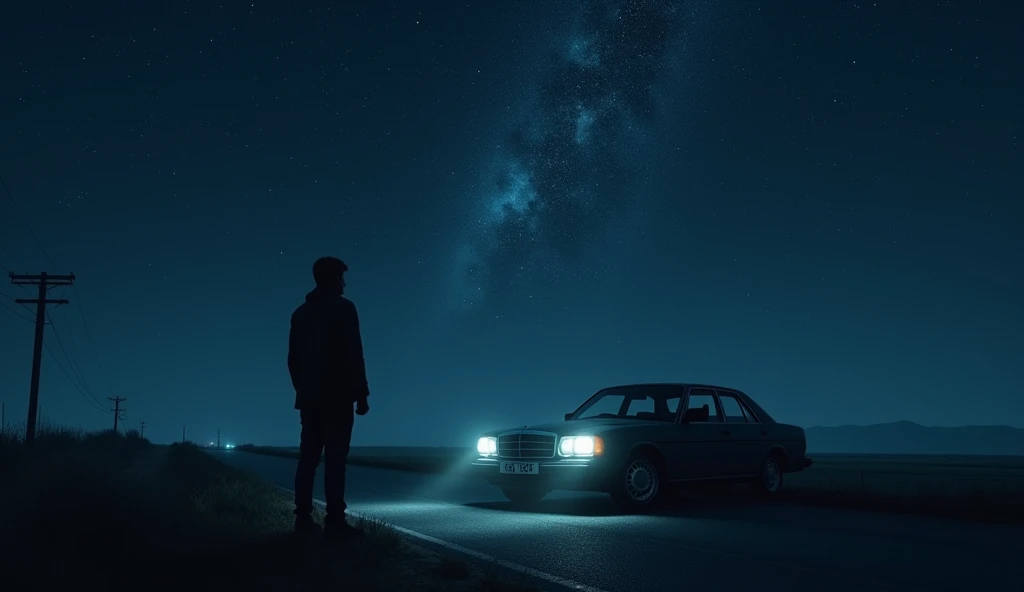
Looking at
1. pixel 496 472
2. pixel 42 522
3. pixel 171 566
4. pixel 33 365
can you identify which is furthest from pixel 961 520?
pixel 33 365

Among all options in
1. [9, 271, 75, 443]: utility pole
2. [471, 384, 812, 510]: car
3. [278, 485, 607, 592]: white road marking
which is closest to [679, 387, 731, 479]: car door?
[471, 384, 812, 510]: car

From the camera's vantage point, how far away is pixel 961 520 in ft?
36.0

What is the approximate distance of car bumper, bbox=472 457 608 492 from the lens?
35.1 ft

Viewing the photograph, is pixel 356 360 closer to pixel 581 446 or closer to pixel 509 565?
pixel 509 565

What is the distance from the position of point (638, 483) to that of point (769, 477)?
3183 millimetres

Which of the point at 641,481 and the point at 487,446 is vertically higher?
the point at 487,446

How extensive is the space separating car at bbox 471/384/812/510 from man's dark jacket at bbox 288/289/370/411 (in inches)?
167

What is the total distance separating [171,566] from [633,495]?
6535mm

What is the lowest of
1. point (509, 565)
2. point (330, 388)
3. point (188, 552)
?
point (509, 565)

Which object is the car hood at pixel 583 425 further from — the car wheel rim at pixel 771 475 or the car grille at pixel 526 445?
the car wheel rim at pixel 771 475

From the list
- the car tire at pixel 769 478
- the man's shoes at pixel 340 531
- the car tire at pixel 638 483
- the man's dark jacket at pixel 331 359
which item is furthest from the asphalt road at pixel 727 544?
the man's dark jacket at pixel 331 359

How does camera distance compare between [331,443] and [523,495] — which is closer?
[331,443]

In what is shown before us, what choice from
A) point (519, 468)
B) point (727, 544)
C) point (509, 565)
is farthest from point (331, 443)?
point (519, 468)

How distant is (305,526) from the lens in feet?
24.0
